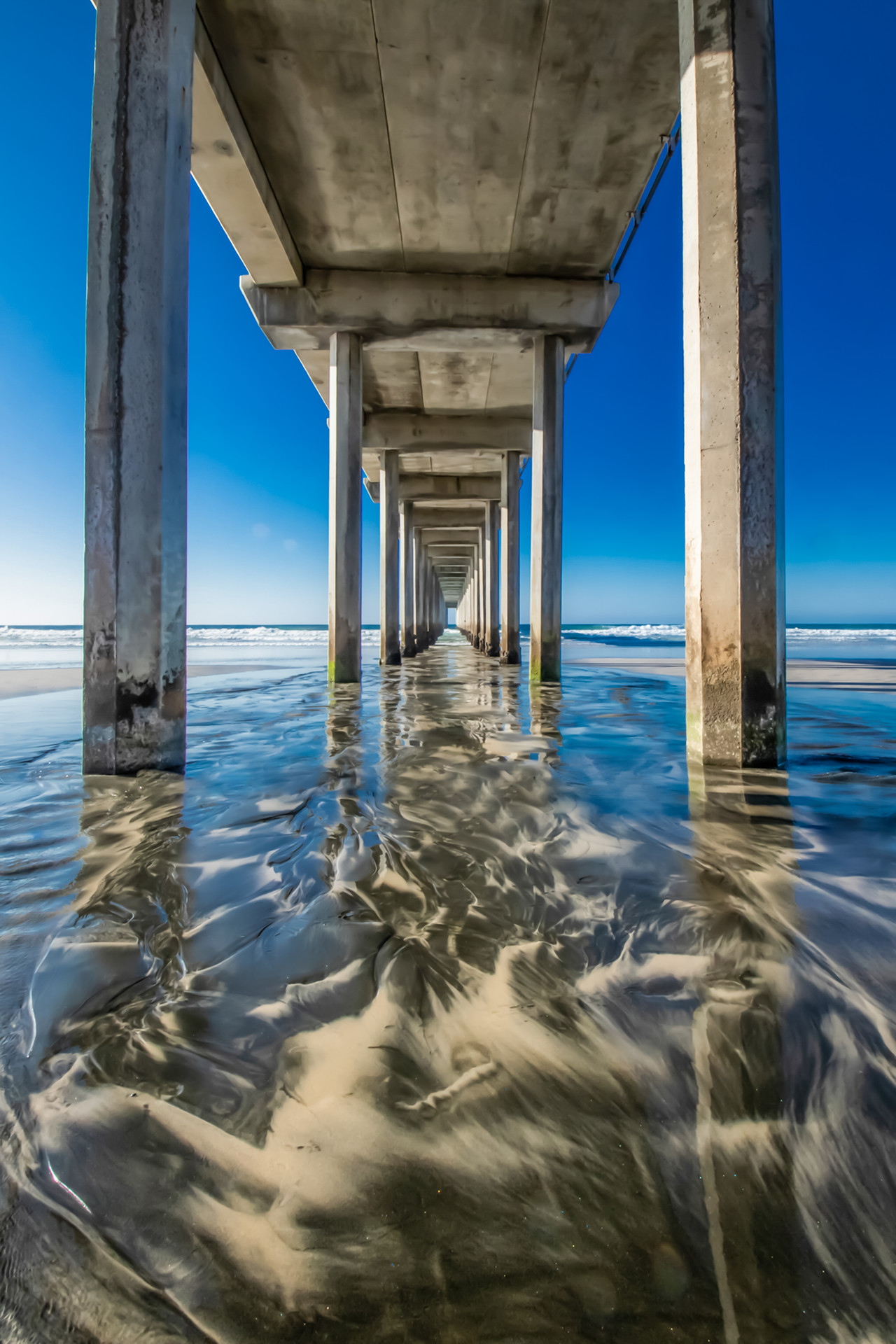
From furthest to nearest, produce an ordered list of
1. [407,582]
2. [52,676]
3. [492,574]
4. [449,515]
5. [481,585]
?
[481,585] → [449,515] → [492,574] → [407,582] → [52,676]

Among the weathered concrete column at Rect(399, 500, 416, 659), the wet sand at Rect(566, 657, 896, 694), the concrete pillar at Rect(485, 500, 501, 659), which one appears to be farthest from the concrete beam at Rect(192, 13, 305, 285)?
the concrete pillar at Rect(485, 500, 501, 659)

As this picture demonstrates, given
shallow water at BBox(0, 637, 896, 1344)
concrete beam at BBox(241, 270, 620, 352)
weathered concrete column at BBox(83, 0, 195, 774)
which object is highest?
concrete beam at BBox(241, 270, 620, 352)

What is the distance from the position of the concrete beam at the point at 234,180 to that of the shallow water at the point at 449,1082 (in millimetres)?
6921

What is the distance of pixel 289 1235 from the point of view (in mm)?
811

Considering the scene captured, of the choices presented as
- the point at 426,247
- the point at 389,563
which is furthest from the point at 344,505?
the point at 389,563

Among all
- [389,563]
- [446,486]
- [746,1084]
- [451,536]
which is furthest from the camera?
[451,536]

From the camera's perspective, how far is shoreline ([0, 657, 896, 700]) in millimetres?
9398

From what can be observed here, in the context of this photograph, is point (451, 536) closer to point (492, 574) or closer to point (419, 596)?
point (419, 596)

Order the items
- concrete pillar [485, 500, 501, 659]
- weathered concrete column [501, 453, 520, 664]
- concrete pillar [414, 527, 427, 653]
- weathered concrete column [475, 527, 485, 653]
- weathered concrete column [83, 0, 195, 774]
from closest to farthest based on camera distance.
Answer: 1. weathered concrete column [83, 0, 195, 774]
2. weathered concrete column [501, 453, 520, 664]
3. concrete pillar [485, 500, 501, 659]
4. concrete pillar [414, 527, 427, 653]
5. weathered concrete column [475, 527, 485, 653]

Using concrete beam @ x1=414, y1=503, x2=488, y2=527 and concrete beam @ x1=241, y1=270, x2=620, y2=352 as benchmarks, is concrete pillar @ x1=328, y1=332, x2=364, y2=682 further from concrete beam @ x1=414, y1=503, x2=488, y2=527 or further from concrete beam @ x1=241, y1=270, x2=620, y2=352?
concrete beam @ x1=414, y1=503, x2=488, y2=527

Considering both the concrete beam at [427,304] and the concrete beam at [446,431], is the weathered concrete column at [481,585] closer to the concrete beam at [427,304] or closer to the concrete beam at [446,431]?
the concrete beam at [446,431]

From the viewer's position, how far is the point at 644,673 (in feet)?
43.6

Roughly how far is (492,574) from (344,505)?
13.6m

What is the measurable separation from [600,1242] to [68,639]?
1580 inches
